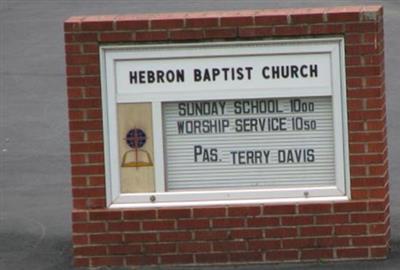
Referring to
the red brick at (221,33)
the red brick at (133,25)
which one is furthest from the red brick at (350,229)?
the red brick at (133,25)

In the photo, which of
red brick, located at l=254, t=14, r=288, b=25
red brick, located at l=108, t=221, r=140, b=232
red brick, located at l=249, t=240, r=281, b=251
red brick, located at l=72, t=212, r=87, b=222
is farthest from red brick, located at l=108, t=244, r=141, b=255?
red brick, located at l=254, t=14, r=288, b=25

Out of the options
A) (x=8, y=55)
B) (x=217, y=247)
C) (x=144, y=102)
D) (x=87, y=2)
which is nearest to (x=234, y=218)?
(x=217, y=247)

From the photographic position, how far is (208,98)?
1005cm

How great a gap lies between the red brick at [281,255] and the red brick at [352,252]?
317 millimetres

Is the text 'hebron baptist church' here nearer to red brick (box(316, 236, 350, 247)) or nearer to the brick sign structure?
the brick sign structure

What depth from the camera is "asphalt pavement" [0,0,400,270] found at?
1081cm

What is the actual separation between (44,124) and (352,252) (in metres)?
5.87

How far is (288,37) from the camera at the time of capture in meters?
9.94

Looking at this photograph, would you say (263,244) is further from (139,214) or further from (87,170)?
(87,170)

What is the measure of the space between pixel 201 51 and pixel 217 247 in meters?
1.42

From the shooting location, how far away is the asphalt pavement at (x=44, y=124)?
1081 centimetres

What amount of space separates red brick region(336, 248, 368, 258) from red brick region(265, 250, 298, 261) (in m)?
0.32

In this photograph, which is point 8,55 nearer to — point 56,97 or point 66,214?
point 56,97

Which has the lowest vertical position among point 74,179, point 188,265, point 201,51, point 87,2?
point 188,265
